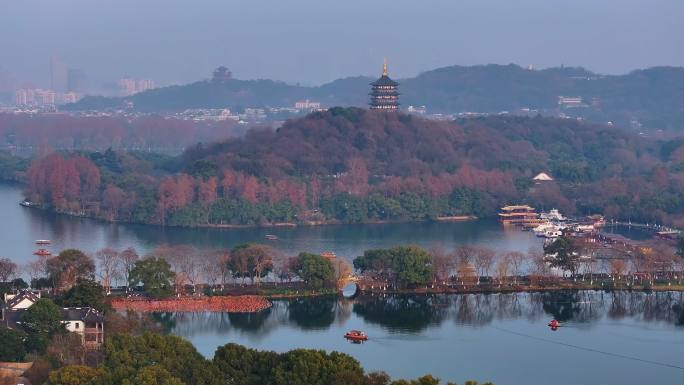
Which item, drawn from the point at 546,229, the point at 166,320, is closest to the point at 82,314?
the point at 166,320

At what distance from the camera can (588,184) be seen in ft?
113

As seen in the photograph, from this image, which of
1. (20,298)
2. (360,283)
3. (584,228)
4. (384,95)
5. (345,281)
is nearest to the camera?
(20,298)

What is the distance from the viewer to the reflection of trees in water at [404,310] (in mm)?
18777

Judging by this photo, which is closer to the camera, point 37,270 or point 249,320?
point 249,320

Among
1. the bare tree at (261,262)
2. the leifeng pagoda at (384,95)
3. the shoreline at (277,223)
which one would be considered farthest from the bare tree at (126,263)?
the leifeng pagoda at (384,95)

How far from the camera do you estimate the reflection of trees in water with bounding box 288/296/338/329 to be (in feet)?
61.5

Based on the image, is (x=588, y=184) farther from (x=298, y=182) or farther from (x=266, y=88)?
(x=266, y=88)

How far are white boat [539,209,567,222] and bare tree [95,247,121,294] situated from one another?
38.3 ft

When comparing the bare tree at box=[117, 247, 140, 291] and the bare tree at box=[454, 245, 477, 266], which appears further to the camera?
the bare tree at box=[454, 245, 477, 266]

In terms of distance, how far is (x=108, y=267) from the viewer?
21047 millimetres

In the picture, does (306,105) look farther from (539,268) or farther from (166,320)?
(166,320)

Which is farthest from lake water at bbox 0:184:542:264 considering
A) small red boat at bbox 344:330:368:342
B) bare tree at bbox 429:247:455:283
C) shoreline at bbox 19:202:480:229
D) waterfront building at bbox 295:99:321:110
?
waterfront building at bbox 295:99:321:110

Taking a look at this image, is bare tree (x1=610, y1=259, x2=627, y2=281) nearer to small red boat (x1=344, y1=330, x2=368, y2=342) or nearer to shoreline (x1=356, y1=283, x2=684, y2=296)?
shoreline (x1=356, y1=283, x2=684, y2=296)

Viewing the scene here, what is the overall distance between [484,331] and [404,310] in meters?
1.64
